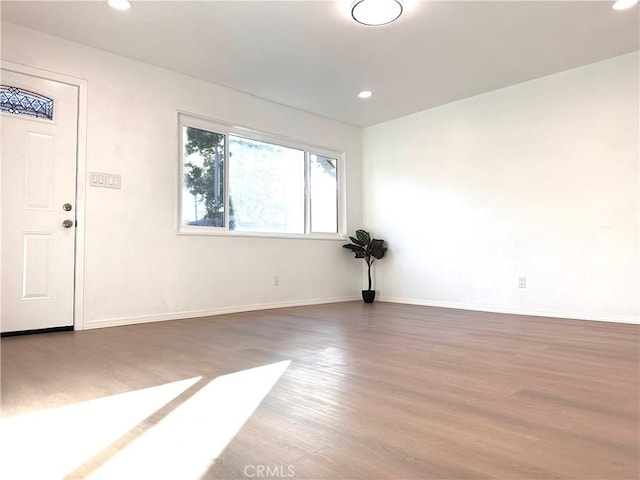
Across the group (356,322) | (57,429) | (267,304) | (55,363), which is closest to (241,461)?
(57,429)

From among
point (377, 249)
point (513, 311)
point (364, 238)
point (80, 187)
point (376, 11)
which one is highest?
point (376, 11)

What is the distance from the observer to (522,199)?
4.29m

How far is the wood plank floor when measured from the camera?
112cm

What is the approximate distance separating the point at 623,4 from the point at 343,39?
6.85 ft

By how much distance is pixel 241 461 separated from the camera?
1129mm

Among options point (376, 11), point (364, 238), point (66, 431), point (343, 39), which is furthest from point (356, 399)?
point (364, 238)

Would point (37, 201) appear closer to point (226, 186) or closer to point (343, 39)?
point (226, 186)

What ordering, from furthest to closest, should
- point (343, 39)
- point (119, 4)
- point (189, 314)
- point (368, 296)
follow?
point (368, 296) < point (189, 314) < point (343, 39) < point (119, 4)

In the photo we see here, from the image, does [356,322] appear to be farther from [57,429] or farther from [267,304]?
[57,429]

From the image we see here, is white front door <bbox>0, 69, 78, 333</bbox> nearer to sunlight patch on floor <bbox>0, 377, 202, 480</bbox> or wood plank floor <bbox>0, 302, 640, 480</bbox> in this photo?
wood plank floor <bbox>0, 302, 640, 480</bbox>

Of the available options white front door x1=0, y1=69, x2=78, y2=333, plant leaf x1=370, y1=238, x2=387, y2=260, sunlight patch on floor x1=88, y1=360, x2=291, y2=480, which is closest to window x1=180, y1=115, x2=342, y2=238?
plant leaf x1=370, y1=238, x2=387, y2=260

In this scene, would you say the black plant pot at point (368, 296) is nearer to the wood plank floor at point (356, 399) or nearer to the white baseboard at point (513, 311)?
the white baseboard at point (513, 311)

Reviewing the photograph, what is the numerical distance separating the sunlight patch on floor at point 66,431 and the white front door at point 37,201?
2.02 meters

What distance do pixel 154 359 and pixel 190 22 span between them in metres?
2.53
